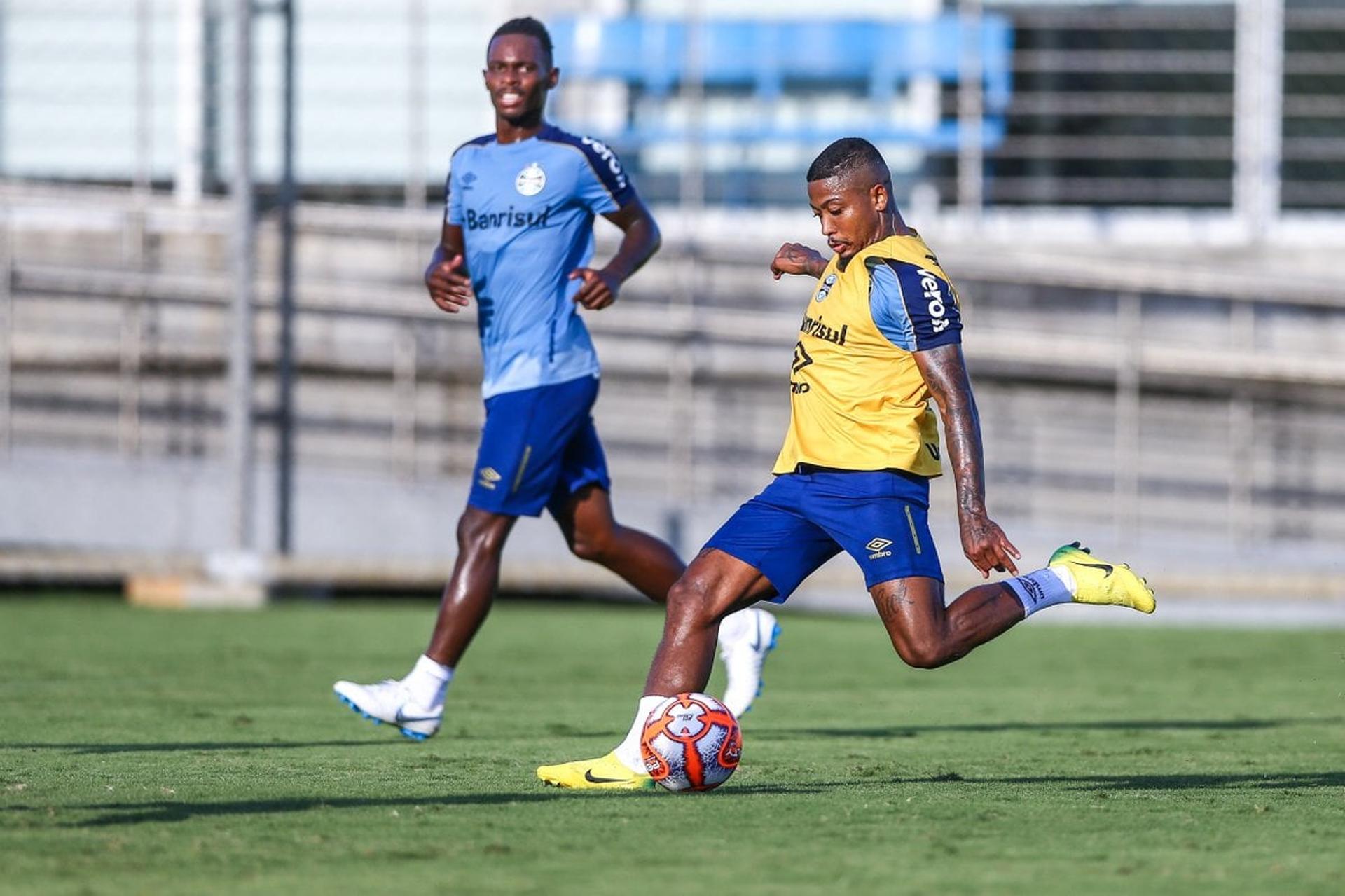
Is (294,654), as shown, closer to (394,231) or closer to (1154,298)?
(394,231)

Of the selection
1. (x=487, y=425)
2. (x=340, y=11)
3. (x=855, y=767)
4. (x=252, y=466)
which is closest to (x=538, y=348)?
(x=487, y=425)

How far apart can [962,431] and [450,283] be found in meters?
2.40

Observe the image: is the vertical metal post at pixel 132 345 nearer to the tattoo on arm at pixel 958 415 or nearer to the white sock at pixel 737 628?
the white sock at pixel 737 628

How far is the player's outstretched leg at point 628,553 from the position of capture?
7.58 m

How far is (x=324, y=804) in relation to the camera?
5445 millimetres

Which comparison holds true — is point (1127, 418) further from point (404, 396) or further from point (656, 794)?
point (656, 794)

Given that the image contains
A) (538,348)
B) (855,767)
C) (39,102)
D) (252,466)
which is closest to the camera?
(855,767)

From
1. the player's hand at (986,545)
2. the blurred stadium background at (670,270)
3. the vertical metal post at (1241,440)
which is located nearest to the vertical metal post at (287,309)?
the blurred stadium background at (670,270)

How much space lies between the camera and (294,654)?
35.8 feet

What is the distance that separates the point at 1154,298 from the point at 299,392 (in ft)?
19.7

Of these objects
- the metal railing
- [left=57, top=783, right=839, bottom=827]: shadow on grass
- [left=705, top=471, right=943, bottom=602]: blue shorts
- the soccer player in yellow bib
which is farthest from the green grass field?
the metal railing

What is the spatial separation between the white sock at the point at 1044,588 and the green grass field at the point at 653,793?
497 mm

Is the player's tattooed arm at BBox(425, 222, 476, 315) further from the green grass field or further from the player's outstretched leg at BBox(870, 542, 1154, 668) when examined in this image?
the player's outstretched leg at BBox(870, 542, 1154, 668)

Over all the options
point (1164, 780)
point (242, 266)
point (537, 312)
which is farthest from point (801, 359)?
point (242, 266)
